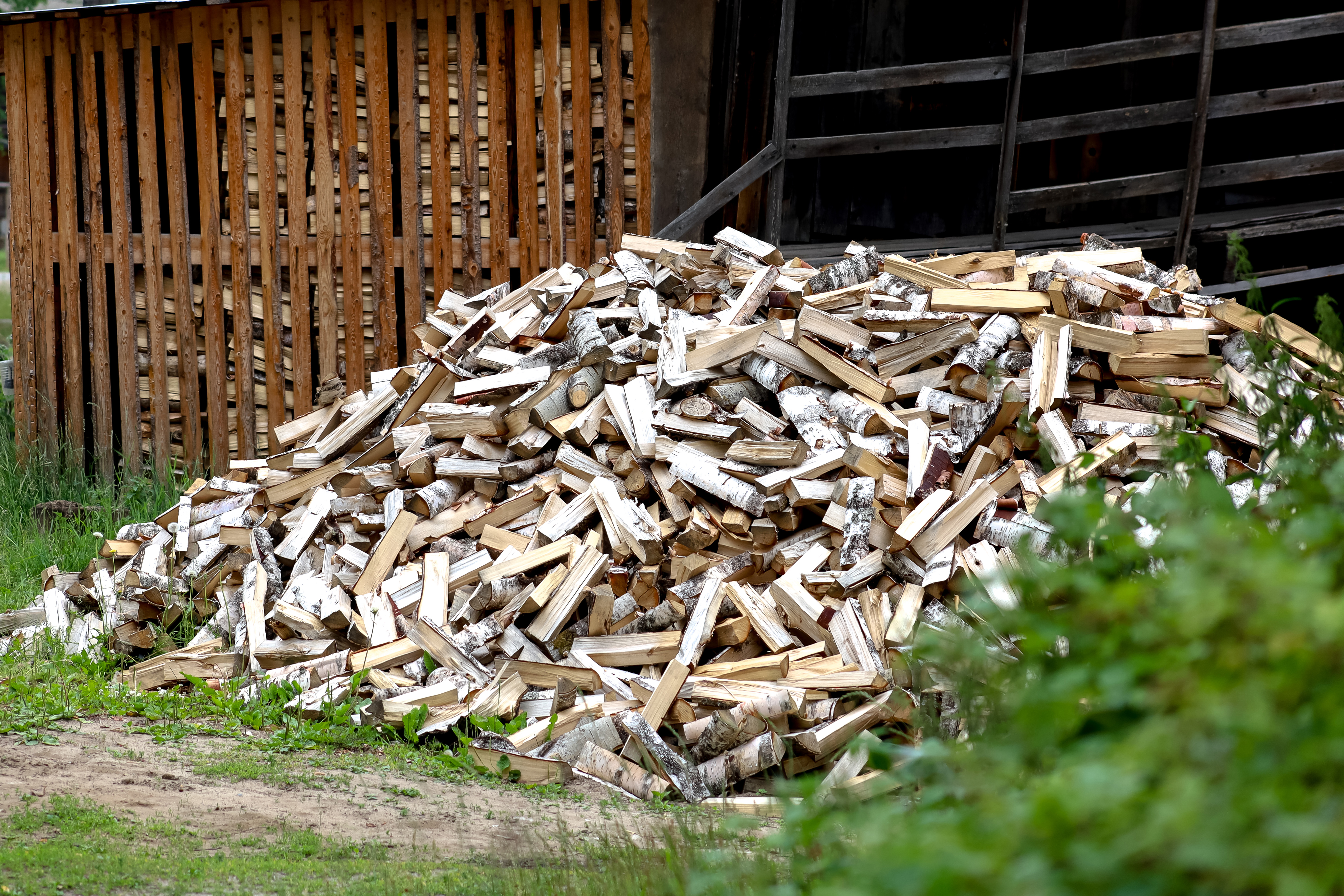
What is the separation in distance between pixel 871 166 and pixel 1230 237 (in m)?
6.49

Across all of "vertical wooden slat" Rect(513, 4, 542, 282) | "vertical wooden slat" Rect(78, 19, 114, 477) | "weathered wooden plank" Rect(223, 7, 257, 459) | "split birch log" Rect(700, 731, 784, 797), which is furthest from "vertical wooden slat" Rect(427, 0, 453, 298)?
"split birch log" Rect(700, 731, 784, 797)

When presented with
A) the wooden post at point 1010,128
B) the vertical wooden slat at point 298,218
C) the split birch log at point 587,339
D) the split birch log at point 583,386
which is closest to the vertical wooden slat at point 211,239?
the vertical wooden slat at point 298,218

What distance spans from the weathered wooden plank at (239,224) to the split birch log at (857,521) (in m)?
4.73

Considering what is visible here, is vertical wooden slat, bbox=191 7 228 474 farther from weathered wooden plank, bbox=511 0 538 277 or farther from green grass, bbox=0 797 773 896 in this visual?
green grass, bbox=0 797 773 896

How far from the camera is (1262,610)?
1.22 meters

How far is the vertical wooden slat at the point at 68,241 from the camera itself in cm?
789

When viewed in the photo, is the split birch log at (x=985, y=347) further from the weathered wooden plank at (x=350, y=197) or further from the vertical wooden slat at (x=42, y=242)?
the vertical wooden slat at (x=42, y=242)

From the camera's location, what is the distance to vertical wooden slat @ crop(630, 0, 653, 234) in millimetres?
6945

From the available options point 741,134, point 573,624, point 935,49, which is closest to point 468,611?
point 573,624

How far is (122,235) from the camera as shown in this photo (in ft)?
25.8

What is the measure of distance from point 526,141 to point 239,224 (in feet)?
6.85

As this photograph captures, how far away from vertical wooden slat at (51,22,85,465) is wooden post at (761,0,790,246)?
16.3 feet

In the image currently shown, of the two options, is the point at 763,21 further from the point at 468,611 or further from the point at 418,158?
the point at 468,611

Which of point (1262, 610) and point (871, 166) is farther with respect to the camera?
point (871, 166)
